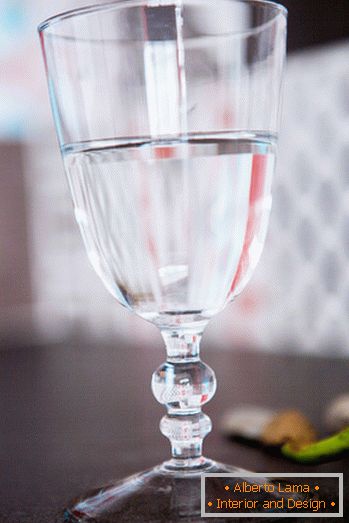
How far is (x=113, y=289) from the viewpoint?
43 centimetres

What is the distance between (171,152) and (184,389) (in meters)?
0.12

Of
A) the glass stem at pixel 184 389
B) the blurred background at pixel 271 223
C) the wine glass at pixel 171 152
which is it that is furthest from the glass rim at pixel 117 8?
the blurred background at pixel 271 223

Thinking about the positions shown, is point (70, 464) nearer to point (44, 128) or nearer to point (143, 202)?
point (143, 202)

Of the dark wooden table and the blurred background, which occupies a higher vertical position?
the blurred background

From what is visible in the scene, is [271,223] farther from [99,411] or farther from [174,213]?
[174,213]

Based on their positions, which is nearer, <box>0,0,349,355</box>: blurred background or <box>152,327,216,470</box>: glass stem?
<box>152,327,216,470</box>: glass stem

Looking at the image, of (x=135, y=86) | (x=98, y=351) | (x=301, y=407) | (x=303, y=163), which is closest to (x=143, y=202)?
(x=135, y=86)

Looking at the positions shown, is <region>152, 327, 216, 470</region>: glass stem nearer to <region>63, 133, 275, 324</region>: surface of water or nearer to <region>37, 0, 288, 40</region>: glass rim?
<region>63, 133, 275, 324</region>: surface of water

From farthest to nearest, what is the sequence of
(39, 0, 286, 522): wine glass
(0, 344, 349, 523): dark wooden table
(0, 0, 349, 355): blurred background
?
(0, 0, 349, 355): blurred background
(0, 344, 349, 523): dark wooden table
(39, 0, 286, 522): wine glass

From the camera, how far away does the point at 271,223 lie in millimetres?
2061

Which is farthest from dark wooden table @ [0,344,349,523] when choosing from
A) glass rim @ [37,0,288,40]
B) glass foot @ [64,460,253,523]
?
glass rim @ [37,0,288,40]

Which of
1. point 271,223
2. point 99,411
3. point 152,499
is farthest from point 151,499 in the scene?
point 271,223

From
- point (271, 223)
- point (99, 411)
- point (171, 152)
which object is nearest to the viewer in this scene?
point (171, 152)

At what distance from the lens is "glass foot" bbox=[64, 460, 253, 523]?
0.40 m
